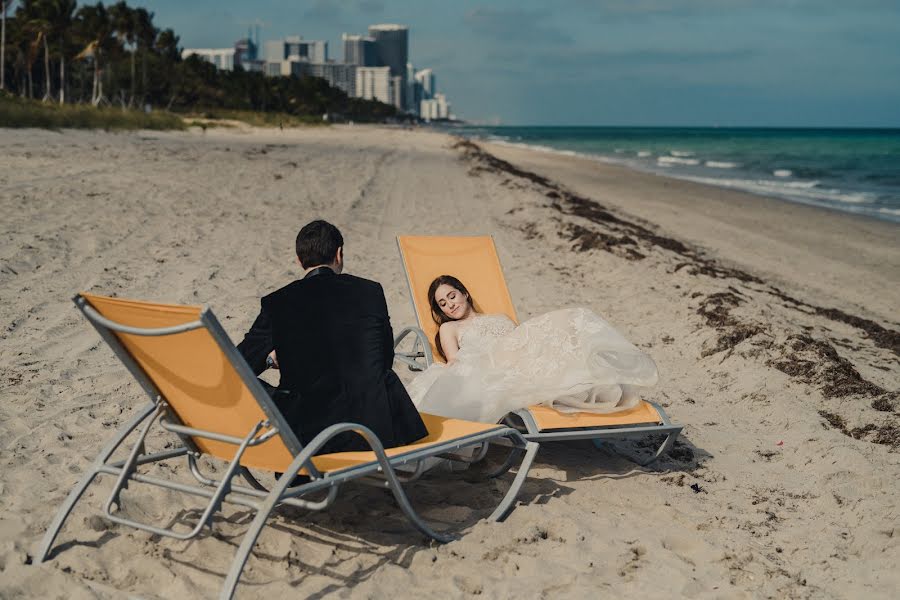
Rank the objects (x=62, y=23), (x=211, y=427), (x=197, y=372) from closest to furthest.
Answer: (x=197, y=372) < (x=211, y=427) < (x=62, y=23)

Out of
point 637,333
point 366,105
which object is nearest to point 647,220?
point 637,333

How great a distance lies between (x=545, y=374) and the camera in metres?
4.18

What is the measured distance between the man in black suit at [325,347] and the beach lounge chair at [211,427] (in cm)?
17

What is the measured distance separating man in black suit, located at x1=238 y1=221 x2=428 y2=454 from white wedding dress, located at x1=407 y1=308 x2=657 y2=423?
0.92 meters

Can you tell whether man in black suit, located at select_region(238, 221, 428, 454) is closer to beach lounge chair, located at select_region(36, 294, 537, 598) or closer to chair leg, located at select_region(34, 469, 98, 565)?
beach lounge chair, located at select_region(36, 294, 537, 598)

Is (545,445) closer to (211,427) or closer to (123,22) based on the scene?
(211,427)

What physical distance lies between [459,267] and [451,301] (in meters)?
0.58

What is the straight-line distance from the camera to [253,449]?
2.98 meters

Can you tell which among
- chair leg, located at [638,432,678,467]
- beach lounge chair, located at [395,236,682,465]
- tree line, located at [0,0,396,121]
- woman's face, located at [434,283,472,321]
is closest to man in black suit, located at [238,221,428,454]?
beach lounge chair, located at [395,236,682,465]

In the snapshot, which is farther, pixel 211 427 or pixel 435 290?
pixel 435 290

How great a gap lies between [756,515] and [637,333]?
328 centimetres

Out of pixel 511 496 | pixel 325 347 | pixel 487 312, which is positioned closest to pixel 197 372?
pixel 325 347

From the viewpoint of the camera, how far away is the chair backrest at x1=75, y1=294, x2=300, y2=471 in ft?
8.61

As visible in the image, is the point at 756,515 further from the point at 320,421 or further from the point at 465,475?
the point at 320,421
